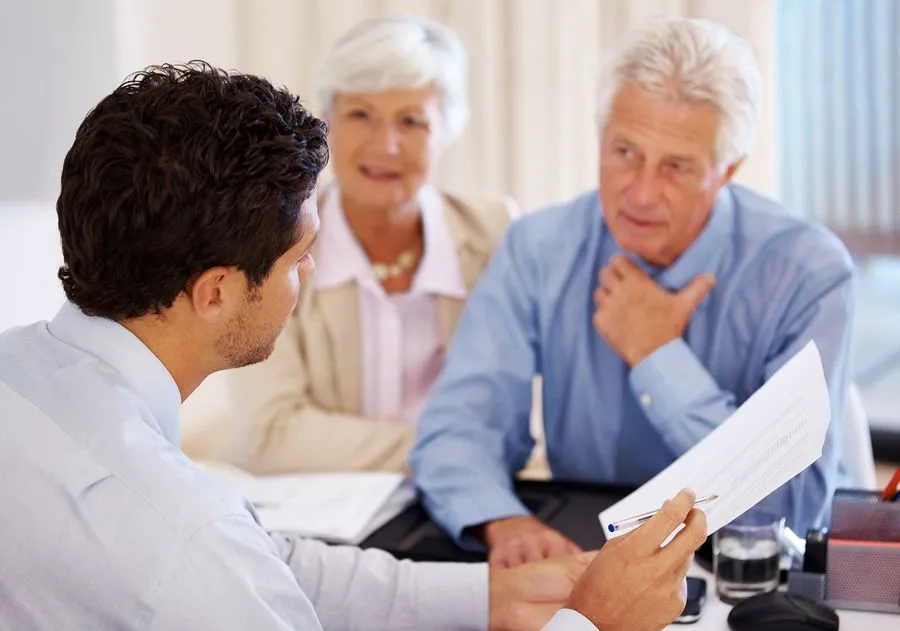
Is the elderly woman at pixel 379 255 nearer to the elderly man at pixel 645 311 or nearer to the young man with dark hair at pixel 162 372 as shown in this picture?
the elderly man at pixel 645 311

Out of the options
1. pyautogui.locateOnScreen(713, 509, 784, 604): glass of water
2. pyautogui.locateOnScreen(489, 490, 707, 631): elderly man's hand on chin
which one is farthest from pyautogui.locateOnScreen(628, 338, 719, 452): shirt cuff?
pyautogui.locateOnScreen(489, 490, 707, 631): elderly man's hand on chin

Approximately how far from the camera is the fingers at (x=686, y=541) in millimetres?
1099

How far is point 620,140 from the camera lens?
68.3 inches

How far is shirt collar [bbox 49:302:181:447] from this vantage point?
3.36ft

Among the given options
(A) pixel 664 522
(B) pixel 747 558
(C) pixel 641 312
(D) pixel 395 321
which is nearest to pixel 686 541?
(A) pixel 664 522

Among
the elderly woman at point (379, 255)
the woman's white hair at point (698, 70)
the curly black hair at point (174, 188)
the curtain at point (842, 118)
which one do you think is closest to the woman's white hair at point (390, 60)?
the elderly woman at point (379, 255)

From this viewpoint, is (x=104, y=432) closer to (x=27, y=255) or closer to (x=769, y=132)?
(x=27, y=255)

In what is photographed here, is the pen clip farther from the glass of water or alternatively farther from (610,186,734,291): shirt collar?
(610,186,734,291): shirt collar

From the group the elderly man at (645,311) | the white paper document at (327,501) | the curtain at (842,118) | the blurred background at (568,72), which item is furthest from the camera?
the curtain at (842,118)

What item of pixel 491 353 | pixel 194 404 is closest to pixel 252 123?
pixel 491 353

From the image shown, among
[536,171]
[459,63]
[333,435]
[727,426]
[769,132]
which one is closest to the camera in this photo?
[727,426]

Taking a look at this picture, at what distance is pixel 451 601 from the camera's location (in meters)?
1.32

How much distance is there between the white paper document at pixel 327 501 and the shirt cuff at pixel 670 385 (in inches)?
14.7

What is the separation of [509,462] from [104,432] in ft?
3.25
